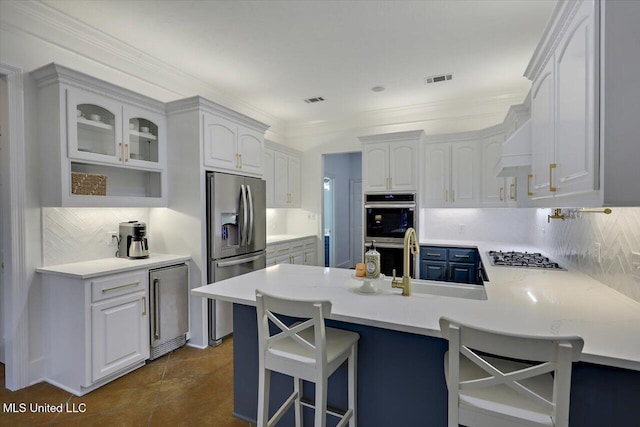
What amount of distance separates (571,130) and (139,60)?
354 cm

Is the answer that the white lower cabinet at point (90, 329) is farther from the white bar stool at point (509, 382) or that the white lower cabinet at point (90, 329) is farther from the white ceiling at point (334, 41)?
the white bar stool at point (509, 382)

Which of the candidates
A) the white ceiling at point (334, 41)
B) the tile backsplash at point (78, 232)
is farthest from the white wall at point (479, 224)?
the tile backsplash at point (78, 232)

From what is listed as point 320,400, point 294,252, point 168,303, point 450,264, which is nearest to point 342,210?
point 294,252

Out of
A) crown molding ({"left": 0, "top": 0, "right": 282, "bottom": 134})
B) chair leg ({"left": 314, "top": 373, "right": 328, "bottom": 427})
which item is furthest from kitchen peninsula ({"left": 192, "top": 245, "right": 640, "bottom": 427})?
crown molding ({"left": 0, "top": 0, "right": 282, "bottom": 134})

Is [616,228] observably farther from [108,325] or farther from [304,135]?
[304,135]

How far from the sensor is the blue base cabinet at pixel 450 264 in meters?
3.89

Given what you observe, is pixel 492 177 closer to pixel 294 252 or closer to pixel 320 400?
pixel 294 252

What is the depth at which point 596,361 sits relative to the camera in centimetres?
104

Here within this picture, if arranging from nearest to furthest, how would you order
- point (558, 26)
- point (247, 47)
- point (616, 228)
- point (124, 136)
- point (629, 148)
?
1. point (629, 148)
2. point (558, 26)
3. point (616, 228)
4. point (124, 136)
5. point (247, 47)

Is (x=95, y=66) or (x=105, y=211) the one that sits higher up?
(x=95, y=66)

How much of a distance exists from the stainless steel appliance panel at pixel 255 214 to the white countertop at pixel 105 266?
71 cm

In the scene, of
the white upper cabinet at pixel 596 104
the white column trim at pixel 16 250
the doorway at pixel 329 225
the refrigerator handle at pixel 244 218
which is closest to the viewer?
the white upper cabinet at pixel 596 104

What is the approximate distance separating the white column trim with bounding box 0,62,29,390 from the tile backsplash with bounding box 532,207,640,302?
3.87m

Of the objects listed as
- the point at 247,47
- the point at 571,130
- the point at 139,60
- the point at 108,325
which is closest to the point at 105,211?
the point at 108,325
